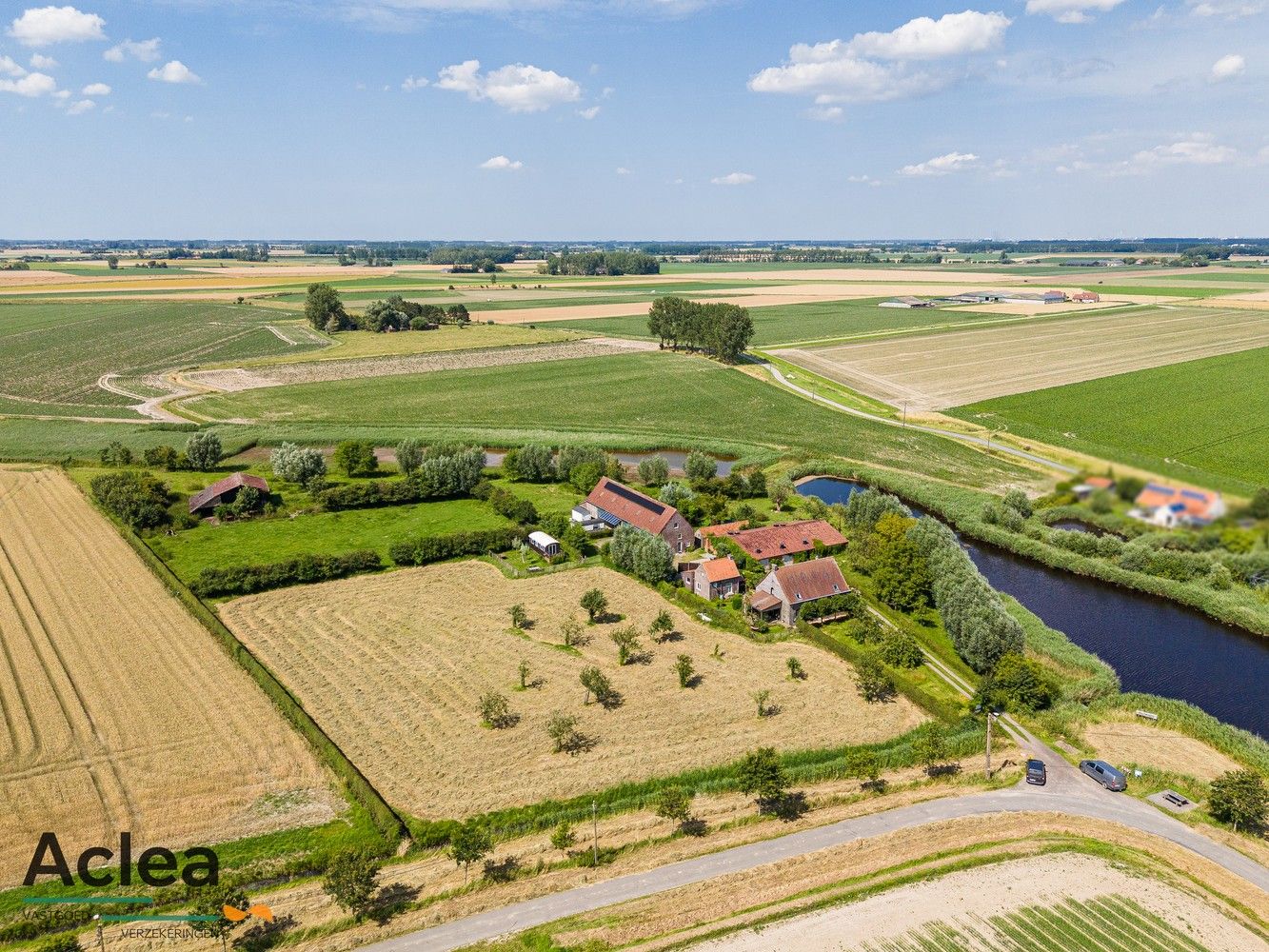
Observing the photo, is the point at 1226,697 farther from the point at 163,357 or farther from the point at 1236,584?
the point at 163,357

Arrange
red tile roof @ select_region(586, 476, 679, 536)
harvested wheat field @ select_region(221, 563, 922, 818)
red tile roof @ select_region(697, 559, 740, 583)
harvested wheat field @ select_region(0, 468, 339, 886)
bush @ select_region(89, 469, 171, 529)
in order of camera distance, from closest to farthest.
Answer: harvested wheat field @ select_region(0, 468, 339, 886) < harvested wheat field @ select_region(221, 563, 922, 818) < red tile roof @ select_region(697, 559, 740, 583) < red tile roof @ select_region(586, 476, 679, 536) < bush @ select_region(89, 469, 171, 529)

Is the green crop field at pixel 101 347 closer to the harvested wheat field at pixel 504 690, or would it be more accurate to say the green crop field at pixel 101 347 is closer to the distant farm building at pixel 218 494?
the distant farm building at pixel 218 494

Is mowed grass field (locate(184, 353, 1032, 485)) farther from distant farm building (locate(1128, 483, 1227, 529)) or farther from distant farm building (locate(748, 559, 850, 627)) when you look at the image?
distant farm building (locate(1128, 483, 1227, 529))

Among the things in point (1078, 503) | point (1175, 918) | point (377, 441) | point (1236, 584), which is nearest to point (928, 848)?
point (1175, 918)

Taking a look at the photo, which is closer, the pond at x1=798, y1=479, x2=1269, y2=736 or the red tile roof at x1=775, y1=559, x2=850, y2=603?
the pond at x1=798, y1=479, x2=1269, y2=736

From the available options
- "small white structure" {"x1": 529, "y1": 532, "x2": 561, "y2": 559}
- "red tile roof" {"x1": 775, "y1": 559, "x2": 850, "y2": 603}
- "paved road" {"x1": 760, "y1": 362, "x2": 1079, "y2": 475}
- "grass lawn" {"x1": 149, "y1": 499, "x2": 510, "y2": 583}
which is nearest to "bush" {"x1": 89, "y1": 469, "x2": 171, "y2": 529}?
"grass lawn" {"x1": 149, "y1": 499, "x2": 510, "y2": 583}

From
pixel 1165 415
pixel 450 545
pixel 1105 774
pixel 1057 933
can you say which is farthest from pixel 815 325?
pixel 1057 933

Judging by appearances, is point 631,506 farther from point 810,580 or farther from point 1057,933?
point 1057,933
